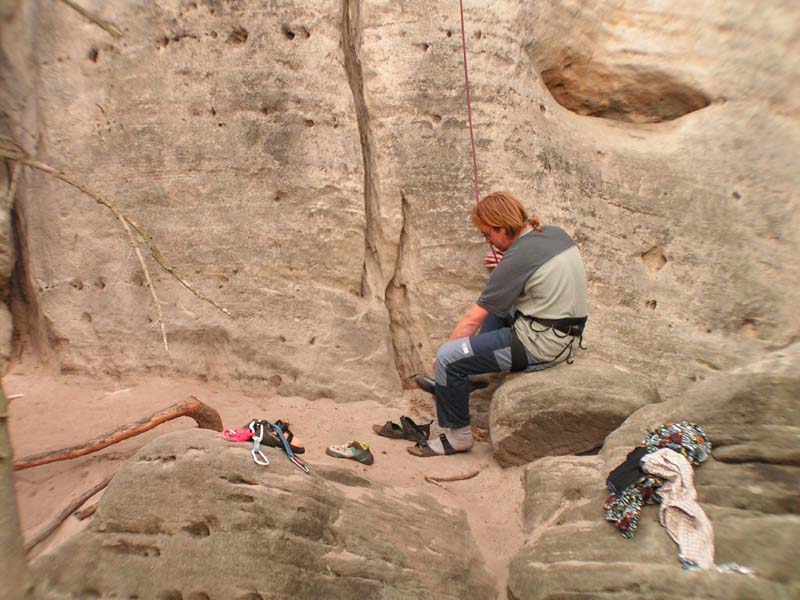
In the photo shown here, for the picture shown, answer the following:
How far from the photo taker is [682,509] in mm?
2455

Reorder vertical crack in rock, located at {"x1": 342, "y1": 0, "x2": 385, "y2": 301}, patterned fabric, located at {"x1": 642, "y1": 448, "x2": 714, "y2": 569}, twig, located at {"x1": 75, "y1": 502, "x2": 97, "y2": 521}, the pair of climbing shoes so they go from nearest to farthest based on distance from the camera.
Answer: patterned fabric, located at {"x1": 642, "y1": 448, "x2": 714, "y2": 569} → twig, located at {"x1": 75, "y1": 502, "x2": 97, "y2": 521} → the pair of climbing shoes → vertical crack in rock, located at {"x1": 342, "y1": 0, "x2": 385, "y2": 301}

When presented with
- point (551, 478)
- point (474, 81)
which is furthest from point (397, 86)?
point (551, 478)

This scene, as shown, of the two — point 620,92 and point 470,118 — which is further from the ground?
point 620,92

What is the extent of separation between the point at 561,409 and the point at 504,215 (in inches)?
44.3

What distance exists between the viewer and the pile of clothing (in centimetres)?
236

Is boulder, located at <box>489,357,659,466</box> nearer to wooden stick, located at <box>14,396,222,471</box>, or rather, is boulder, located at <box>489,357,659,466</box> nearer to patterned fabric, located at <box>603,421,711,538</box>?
patterned fabric, located at <box>603,421,711,538</box>

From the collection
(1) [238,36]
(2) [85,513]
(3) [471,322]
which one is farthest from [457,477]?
(1) [238,36]

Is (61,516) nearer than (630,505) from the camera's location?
No

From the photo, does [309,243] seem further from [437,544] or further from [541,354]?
[437,544]

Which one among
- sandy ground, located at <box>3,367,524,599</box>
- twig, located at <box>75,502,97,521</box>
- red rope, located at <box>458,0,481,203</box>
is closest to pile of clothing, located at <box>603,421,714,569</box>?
sandy ground, located at <box>3,367,524,599</box>

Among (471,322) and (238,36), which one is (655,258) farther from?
(238,36)

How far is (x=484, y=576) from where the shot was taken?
9.50 ft

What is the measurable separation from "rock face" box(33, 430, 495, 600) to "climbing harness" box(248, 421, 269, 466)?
31 millimetres

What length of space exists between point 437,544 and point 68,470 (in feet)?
6.92
